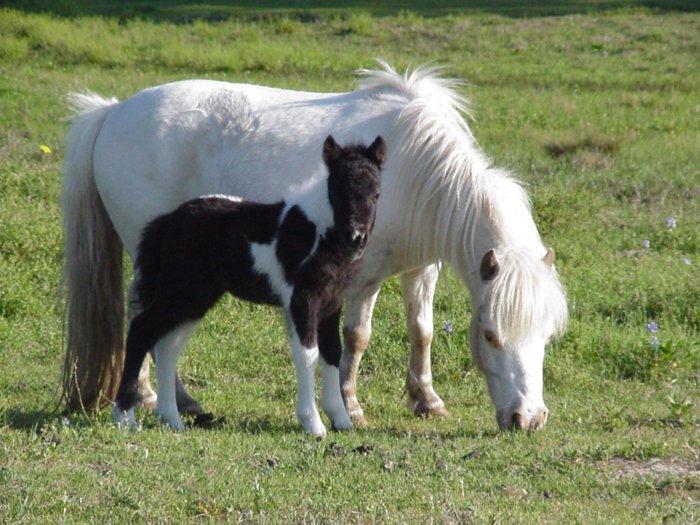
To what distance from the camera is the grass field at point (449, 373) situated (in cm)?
435

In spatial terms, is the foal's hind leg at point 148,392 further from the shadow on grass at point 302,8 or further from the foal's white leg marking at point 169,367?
the shadow on grass at point 302,8

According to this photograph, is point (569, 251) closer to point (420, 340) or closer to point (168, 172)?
point (420, 340)

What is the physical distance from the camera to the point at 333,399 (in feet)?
19.6

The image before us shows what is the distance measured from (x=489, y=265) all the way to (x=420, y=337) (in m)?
1.29

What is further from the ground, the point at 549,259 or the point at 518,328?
the point at 549,259

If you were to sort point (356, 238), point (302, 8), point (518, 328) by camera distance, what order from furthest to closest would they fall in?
point (302, 8)
point (518, 328)
point (356, 238)

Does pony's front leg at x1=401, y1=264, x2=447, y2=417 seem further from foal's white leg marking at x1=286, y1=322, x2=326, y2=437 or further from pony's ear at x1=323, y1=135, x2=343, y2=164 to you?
pony's ear at x1=323, y1=135, x2=343, y2=164

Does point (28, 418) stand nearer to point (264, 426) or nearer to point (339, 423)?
point (264, 426)

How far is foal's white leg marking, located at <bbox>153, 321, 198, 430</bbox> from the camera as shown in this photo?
5.91 meters

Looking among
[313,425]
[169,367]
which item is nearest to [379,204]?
[313,425]

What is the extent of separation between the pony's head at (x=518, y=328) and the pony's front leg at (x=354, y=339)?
1.04 m

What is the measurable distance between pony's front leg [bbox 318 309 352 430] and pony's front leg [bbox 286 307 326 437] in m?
0.23

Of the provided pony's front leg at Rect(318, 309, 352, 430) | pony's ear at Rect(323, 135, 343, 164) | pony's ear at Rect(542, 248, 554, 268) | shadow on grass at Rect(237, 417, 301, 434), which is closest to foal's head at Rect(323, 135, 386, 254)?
pony's ear at Rect(323, 135, 343, 164)

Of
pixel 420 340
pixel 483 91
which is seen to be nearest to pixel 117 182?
pixel 420 340
